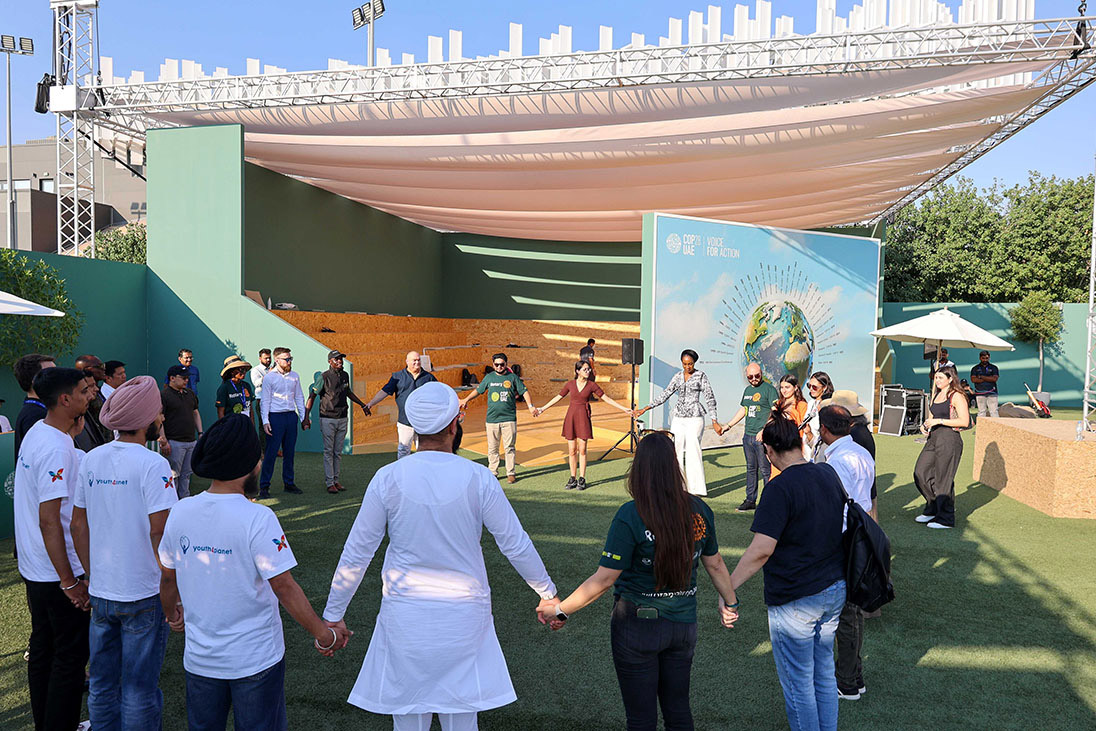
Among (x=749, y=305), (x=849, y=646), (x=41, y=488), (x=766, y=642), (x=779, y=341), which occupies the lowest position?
(x=766, y=642)

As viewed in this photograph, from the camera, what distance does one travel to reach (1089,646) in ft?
14.4

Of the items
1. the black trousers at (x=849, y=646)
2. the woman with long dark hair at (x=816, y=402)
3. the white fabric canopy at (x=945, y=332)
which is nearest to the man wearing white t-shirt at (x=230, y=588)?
the black trousers at (x=849, y=646)

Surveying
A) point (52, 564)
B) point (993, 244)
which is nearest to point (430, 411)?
point (52, 564)

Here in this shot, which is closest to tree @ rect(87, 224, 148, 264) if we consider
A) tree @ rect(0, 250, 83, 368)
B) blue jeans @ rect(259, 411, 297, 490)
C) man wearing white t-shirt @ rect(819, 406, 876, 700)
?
tree @ rect(0, 250, 83, 368)

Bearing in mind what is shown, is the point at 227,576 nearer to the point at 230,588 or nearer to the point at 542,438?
the point at 230,588

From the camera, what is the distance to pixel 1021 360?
65.1ft

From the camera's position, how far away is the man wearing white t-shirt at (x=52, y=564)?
2.85 metres

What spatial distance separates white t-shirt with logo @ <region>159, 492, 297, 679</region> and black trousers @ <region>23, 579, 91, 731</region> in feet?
3.47

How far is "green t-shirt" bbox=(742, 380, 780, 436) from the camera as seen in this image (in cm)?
766

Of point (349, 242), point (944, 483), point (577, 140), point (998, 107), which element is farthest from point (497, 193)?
point (944, 483)

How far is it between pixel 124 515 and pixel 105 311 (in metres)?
9.14

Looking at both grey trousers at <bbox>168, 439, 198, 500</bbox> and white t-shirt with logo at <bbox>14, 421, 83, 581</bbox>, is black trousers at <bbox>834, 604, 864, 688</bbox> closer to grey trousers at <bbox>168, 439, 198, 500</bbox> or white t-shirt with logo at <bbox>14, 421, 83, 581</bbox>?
white t-shirt with logo at <bbox>14, 421, 83, 581</bbox>

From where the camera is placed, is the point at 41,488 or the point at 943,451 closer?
the point at 41,488

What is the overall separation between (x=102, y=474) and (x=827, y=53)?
315 inches
